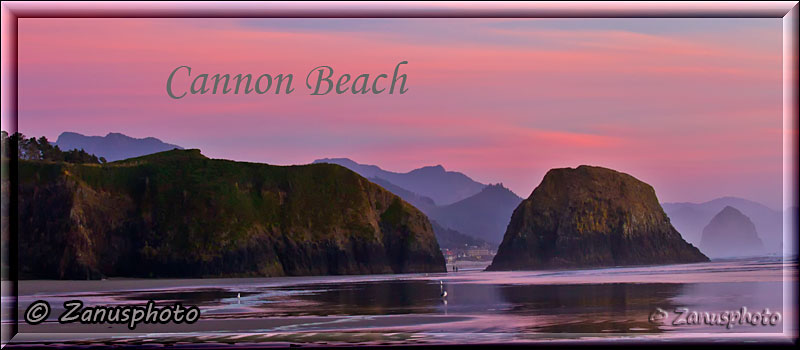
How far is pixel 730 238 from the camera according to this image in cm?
18988

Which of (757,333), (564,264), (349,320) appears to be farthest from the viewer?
(564,264)

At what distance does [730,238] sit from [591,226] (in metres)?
44.4

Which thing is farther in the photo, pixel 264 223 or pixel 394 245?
pixel 394 245

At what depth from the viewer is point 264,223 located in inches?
4990

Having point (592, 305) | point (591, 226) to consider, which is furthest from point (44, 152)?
point (592, 305)

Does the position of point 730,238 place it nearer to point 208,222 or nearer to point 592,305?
point 208,222

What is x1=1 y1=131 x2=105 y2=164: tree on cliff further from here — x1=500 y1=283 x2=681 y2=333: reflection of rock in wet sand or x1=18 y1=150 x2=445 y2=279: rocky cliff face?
x1=500 y1=283 x2=681 y2=333: reflection of rock in wet sand

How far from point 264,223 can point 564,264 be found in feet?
154

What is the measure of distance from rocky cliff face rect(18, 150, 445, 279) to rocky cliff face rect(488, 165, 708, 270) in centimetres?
2078

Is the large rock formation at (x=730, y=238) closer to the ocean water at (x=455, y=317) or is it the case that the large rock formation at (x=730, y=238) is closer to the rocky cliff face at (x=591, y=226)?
the rocky cliff face at (x=591, y=226)

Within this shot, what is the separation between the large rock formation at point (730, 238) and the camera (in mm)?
171875

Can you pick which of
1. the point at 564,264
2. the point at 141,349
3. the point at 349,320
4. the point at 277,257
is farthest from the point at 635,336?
the point at 564,264

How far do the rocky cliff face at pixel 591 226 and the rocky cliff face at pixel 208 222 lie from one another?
68.2 ft

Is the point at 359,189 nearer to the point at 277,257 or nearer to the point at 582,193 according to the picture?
the point at 277,257
